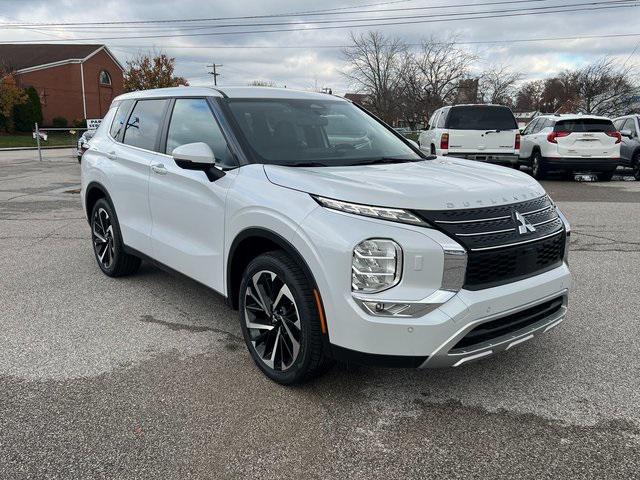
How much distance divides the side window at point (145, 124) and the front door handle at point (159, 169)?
0.85 ft

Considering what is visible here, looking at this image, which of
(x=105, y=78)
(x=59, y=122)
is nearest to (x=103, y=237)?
(x=59, y=122)

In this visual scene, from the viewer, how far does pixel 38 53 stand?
59.2m

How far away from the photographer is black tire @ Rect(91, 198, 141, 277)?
213 inches

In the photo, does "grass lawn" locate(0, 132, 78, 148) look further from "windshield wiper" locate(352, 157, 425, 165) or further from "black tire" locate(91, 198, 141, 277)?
"windshield wiper" locate(352, 157, 425, 165)

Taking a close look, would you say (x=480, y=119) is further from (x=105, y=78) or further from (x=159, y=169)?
(x=105, y=78)

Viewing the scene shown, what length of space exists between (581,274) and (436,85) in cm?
5244

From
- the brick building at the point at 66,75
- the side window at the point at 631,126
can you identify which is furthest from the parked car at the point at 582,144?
the brick building at the point at 66,75

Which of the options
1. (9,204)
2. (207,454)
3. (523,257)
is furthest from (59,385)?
(9,204)

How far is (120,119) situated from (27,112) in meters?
51.2

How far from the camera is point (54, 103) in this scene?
5697 centimetres

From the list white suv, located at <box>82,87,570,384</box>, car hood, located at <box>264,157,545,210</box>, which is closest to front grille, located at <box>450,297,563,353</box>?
white suv, located at <box>82,87,570,384</box>

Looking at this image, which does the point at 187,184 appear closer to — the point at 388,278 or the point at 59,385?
the point at 59,385

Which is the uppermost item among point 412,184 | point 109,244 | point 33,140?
point 412,184

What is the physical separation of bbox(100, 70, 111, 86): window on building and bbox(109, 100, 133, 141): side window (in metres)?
60.4
